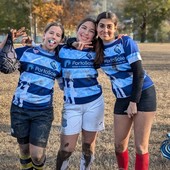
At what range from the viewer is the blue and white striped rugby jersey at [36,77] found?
145 inches

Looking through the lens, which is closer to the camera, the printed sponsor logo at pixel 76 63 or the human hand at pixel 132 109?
the human hand at pixel 132 109

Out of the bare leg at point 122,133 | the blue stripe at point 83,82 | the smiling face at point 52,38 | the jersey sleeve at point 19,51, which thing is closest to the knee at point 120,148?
the bare leg at point 122,133

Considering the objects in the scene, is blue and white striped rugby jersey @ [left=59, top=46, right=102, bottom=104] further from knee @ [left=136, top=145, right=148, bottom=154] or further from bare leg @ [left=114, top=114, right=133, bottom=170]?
knee @ [left=136, top=145, right=148, bottom=154]

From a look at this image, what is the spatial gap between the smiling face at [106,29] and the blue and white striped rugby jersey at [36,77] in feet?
1.71

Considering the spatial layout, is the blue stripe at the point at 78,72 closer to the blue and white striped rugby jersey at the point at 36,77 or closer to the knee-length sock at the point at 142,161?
the blue and white striped rugby jersey at the point at 36,77

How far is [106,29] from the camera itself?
3.62 metres

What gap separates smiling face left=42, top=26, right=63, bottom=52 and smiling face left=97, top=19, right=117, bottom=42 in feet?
1.37

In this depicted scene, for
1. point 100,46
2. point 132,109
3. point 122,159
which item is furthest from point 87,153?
point 100,46

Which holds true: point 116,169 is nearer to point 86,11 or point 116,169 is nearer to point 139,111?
point 139,111

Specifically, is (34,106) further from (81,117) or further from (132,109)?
(132,109)

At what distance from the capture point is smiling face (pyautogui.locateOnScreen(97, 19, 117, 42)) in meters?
3.63

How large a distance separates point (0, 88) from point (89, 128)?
614 centimetres

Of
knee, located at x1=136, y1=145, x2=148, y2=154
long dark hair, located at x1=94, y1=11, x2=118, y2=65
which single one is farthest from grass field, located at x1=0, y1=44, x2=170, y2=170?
long dark hair, located at x1=94, y1=11, x2=118, y2=65

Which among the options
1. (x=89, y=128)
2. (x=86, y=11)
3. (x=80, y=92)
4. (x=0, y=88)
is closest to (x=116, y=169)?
(x=89, y=128)
